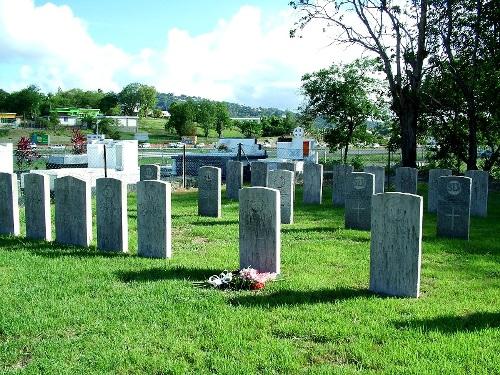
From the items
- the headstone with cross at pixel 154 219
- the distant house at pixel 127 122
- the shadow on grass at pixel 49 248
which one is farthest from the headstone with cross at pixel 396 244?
the distant house at pixel 127 122

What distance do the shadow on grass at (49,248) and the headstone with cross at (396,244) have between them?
13.2ft

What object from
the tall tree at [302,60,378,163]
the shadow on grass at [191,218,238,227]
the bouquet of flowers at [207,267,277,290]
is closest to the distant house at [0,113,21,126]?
the tall tree at [302,60,378,163]

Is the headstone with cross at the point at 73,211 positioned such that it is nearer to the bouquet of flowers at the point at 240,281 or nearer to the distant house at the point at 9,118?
the bouquet of flowers at the point at 240,281

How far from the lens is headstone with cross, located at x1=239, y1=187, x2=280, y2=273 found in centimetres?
756

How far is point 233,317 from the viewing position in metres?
5.80

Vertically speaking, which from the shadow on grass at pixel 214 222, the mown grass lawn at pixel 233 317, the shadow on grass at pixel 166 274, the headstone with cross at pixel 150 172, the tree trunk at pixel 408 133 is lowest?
the shadow on grass at pixel 214 222

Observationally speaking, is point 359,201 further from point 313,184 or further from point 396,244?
point 396,244

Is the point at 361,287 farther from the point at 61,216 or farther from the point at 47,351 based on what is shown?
the point at 61,216

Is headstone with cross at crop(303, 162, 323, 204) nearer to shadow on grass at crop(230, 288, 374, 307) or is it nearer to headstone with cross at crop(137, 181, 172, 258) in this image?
headstone with cross at crop(137, 181, 172, 258)

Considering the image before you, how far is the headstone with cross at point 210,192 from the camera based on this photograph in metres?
13.5

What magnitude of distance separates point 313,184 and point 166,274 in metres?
9.41

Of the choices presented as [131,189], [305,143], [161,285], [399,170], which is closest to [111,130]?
[305,143]

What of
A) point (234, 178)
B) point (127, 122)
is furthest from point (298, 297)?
point (127, 122)

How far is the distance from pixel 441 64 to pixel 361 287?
16122 millimetres
